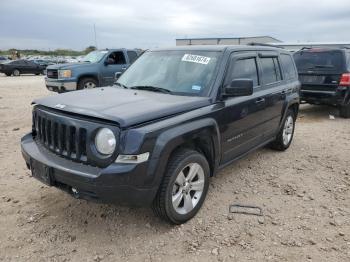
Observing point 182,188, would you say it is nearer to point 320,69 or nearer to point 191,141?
point 191,141

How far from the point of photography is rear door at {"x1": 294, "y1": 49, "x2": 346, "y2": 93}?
8852 millimetres

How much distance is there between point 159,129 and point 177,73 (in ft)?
4.30

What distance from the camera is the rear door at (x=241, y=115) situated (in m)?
4.12

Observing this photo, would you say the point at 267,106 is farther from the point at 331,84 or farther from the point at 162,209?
the point at 331,84

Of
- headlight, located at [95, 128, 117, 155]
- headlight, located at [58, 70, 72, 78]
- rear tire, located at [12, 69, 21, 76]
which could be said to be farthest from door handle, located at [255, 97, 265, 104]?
rear tire, located at [12, 69, 21, 76]

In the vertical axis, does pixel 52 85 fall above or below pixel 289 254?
above

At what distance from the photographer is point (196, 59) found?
426cm

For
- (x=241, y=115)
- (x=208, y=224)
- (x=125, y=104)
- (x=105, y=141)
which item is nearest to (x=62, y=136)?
(x=105, y=141)

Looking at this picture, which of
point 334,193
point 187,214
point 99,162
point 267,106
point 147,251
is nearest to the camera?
point 99,162

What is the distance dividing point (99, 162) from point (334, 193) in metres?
3.11

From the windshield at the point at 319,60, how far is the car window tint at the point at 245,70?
5.10m

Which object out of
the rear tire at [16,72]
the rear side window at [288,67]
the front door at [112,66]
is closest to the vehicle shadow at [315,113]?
the rear side window at [288,67]

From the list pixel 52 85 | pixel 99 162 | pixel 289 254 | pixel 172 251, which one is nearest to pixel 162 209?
pixel 172 251

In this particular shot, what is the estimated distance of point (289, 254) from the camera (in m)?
3.20
